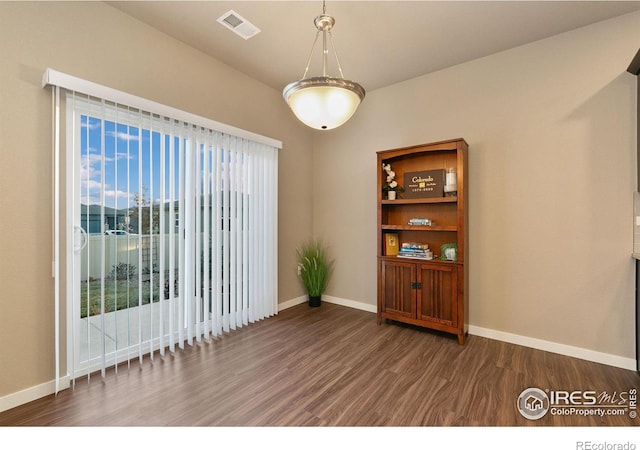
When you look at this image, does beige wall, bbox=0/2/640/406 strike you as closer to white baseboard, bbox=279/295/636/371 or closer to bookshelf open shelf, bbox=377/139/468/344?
white baseboard, bbox=279/295/636/371

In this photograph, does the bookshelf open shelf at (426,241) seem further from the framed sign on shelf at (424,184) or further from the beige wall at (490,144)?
the beige wall at (490,144)

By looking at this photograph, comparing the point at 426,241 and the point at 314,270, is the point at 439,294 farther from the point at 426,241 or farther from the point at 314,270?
the point at 314,270

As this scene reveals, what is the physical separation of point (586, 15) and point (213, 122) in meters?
3.39

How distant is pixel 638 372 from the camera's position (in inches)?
90.6

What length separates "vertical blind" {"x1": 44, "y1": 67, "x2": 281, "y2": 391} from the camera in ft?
7.04

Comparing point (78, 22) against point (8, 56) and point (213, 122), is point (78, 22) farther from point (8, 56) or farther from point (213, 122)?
point (213, 122)

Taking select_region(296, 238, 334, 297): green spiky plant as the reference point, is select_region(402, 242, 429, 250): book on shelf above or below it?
above

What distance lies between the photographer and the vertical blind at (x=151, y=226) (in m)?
2.15

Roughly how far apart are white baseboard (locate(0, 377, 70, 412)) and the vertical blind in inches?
2.7

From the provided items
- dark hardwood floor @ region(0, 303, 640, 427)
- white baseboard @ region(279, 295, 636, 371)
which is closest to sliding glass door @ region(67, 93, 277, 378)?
dark hardwood floor @ region(0, 303, 640, 427)


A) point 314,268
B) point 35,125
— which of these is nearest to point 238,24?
point 35,125

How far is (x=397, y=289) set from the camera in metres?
3.28

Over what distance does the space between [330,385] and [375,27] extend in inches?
118

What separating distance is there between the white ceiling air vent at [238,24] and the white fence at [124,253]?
1.95 metres
